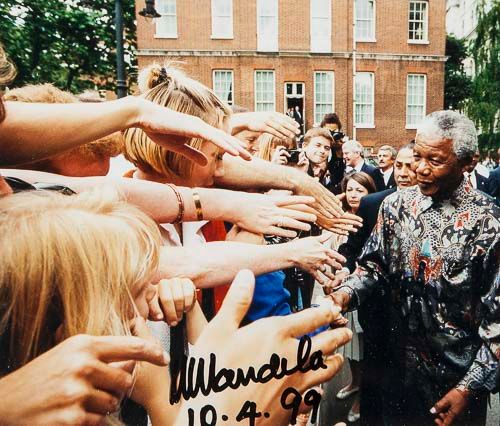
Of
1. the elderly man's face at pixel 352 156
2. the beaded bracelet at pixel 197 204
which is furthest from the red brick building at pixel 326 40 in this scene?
the elderly man's face at pixel 352 156

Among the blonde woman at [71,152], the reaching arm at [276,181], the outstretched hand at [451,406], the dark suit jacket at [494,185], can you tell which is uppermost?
the blonde woman at [71,152]

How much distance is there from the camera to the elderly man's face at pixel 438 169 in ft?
4.99

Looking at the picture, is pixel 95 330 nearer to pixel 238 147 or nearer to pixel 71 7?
pixel 238 147

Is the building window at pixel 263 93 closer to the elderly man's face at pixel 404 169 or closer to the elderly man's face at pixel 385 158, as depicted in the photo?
the elderly man's face at pixel 385 158

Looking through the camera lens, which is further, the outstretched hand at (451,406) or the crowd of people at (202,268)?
the outstretched hand at (451,406)

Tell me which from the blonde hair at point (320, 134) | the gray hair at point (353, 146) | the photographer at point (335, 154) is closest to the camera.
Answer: the blonde hair at point (320, 134)

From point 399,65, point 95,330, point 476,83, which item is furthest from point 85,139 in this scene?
point 476,83

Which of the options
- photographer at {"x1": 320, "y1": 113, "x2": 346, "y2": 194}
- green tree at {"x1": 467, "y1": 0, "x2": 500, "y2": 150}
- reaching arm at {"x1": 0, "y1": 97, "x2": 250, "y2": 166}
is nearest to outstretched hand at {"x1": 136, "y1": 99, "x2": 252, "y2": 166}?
reaching arm at {"x1": 0, "y1": 97, "x2": 250, "y2": 166}

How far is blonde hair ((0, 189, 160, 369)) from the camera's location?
495mm

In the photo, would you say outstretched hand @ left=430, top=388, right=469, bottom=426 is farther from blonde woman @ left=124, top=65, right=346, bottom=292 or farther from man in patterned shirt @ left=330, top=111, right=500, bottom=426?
blonde woman @ left=124, top=65, right=346, bottom=292

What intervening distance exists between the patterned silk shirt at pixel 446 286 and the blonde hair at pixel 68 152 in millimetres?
914

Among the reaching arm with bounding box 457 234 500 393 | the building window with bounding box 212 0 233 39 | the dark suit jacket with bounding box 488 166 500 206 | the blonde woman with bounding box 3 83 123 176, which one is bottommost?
the reaching arm with bounding box 457 234 500 393

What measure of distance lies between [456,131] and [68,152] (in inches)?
49.8

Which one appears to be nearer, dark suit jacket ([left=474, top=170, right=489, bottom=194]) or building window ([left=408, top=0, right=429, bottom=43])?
building window ([left=408, top=0, right=429, bottom=43])
